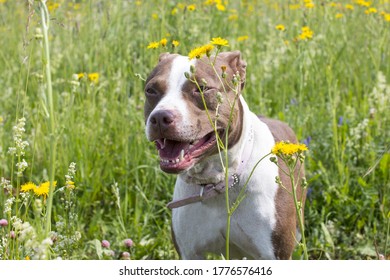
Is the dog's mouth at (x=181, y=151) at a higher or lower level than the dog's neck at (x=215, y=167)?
higher

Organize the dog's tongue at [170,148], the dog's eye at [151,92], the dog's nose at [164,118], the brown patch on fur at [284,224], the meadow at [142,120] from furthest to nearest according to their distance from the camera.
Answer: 1. the meadow at [142,120]
2. the brown patch on fur at [284,224]
3. the dog's eye at [151,92]
4. the dog's tongue at [170,148]
5. the dog's nose at [164,118]

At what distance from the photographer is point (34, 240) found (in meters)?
1.93

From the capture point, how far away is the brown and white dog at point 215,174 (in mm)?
3080

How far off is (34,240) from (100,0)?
3514 millimetres

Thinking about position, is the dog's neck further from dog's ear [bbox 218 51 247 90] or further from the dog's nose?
the dog's nose

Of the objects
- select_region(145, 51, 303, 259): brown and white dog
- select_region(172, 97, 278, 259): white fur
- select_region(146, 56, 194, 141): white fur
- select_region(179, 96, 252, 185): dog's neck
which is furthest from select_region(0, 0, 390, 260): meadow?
select_region(179, 96, 252, 185): dog's neck

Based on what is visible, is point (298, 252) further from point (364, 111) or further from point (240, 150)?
point (364, 111)

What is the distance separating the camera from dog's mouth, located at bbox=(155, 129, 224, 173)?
2.98 m

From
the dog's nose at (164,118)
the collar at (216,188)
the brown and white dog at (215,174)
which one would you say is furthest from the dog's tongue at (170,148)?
the collar at (216,188)

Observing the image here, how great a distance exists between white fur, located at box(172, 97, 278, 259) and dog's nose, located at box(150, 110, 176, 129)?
37cm

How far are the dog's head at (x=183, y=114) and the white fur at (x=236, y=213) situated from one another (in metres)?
0.14

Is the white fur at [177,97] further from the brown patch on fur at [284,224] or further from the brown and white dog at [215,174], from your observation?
the brown patch on fur at [284,224]

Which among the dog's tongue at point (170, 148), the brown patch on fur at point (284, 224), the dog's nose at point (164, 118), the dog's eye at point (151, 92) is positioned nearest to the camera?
the dog's nose at point (164, 118)

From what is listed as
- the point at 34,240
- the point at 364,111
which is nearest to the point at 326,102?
the point at 364,111
